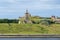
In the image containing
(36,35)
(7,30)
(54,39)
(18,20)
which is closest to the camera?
(54,39)

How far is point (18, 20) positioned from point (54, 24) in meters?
4.63

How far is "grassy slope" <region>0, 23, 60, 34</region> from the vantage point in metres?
26.9

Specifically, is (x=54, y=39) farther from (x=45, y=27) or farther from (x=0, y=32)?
(x=0, y=32)

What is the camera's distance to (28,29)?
27.3 meters

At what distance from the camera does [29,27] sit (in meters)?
27.8

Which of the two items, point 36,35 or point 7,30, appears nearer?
point 36,35

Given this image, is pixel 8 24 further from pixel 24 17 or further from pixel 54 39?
pixel 54 39

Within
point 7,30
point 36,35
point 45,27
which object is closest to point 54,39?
point 36,35

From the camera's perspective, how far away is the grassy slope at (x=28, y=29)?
2689cm

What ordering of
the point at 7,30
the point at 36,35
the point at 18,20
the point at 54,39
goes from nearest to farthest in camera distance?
the point at 54,39 → the point at 36,35 → the point at 7,30 → the point at 18,20

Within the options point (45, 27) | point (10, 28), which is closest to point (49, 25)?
point (45, 27)

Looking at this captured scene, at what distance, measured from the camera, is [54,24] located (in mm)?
28703

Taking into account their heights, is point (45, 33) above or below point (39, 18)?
below

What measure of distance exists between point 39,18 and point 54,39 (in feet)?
24.1
